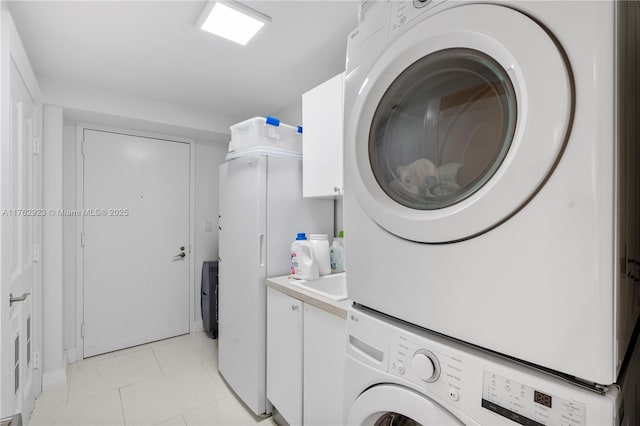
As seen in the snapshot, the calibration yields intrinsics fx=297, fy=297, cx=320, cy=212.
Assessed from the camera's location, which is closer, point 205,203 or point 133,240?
point 133,240

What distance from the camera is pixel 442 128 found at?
2.39 feet

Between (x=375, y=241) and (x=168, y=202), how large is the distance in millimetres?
2793

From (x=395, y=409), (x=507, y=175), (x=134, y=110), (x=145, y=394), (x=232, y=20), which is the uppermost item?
(x=232, y=20)

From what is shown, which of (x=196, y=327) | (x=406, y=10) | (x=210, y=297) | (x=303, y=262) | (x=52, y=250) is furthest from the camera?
(x=196, y=327)

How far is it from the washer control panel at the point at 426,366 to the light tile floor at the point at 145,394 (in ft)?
4.82

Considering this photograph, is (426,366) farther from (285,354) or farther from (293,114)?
(293,114)

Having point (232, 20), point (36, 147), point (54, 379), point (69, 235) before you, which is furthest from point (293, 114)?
point (54, 379)

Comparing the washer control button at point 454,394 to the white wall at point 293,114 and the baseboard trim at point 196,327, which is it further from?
the baseboard trim at point 196,327

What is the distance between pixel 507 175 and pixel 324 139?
1.23 m

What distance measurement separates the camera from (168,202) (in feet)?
9.93

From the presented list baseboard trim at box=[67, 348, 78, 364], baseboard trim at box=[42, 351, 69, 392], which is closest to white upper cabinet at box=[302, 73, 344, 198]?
baseboard trim at box=[42, 351, 69, 392]

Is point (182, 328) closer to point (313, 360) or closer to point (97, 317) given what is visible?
point (97, 317)

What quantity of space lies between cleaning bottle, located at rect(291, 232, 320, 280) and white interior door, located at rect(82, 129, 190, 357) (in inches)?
71.9

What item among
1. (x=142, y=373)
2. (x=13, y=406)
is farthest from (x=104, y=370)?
(x=13, y=406)
